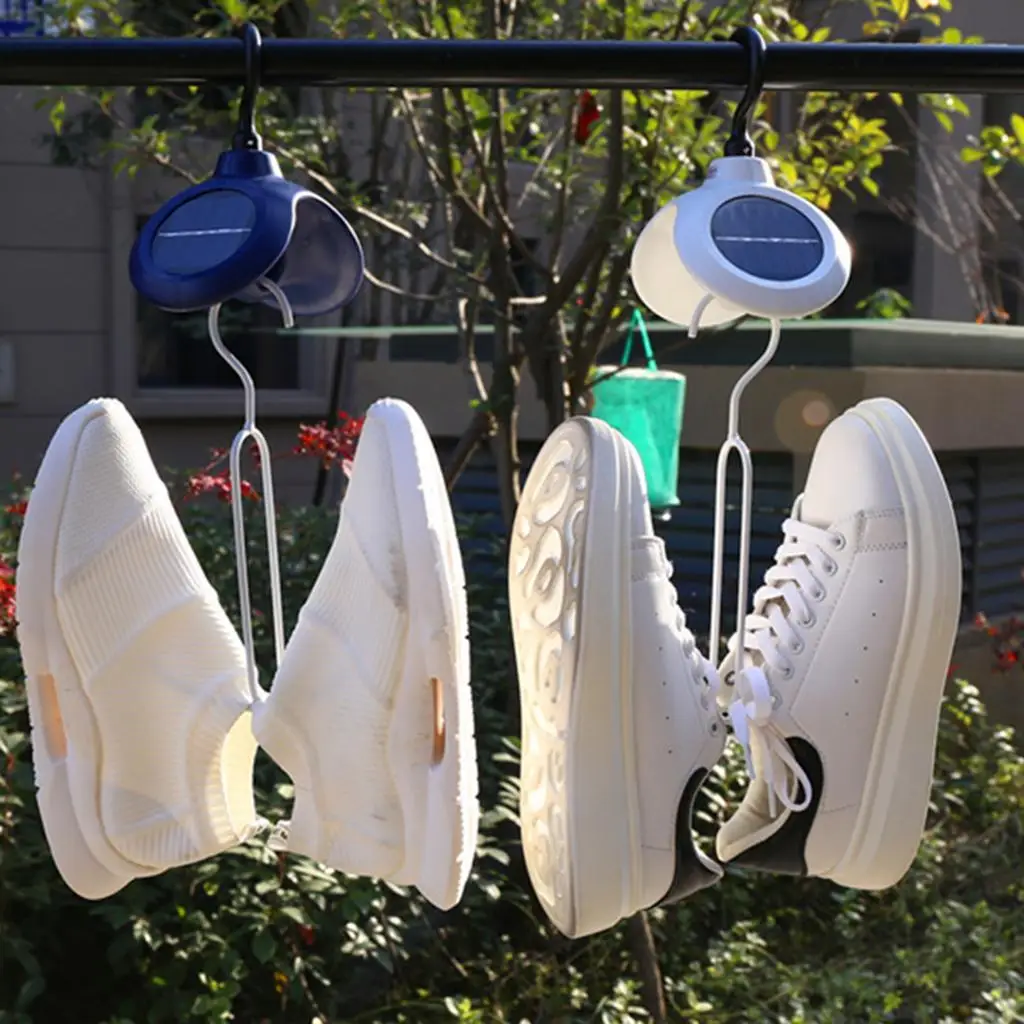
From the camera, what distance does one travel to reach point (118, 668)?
1138mm

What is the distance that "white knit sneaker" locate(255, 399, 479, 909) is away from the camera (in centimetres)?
106

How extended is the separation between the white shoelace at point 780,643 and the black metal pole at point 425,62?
360mm

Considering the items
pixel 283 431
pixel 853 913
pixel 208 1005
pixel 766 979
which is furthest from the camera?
pixel 283 431

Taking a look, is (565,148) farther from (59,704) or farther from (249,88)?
(59,704)

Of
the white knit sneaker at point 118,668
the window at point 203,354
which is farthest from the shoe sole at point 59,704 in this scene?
the window at point 203,354

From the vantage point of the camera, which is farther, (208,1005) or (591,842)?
(208,1005)

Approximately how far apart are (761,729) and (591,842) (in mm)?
167

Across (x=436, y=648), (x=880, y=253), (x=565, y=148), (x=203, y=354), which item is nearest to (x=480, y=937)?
(x=565, y=148)

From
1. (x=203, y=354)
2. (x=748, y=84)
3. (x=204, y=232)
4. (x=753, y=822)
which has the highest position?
(x=748, y=84)

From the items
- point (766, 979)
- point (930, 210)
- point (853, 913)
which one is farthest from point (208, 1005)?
point (930, 210)

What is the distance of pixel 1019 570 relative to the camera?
16.7ft

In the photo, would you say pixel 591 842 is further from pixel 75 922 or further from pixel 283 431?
pixel 283 431

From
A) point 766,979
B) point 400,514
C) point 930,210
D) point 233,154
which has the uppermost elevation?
point 233,154

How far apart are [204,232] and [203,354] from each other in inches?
273
